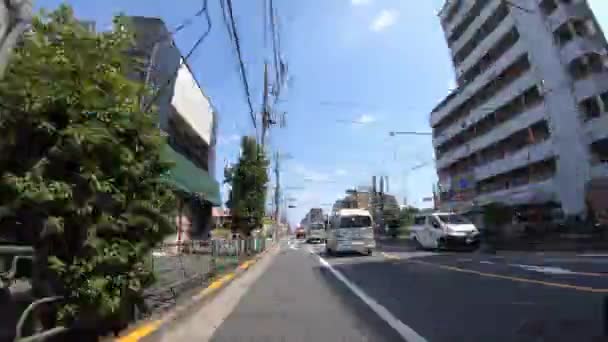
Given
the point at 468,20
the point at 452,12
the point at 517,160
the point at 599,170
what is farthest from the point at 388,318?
the point at 452,12

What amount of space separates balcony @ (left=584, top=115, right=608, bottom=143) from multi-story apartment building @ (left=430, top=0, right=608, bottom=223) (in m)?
0.07

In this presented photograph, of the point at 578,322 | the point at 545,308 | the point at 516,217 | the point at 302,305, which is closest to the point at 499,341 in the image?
the point at 578,322

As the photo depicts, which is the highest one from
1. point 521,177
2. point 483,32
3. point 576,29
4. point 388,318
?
point 483,32

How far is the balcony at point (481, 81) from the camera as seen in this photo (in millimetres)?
Result: 44781

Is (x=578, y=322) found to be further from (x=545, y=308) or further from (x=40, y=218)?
(x=40, y=218)

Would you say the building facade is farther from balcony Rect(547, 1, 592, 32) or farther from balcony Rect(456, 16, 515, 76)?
balcony Rect(456, 16, 515, 76)

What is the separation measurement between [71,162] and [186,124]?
16.9 metres

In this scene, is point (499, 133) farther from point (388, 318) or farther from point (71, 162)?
point (71, 162)

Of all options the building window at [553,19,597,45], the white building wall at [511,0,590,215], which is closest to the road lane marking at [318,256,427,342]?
the white building wall at [511,0,590,215]

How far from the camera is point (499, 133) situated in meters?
49.1

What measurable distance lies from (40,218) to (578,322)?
643 cm

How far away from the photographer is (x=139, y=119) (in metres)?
4.86

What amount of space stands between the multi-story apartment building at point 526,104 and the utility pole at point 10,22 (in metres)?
36.6

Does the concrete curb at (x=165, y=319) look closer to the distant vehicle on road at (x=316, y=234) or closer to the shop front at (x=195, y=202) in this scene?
the shop front at (x=195, y=202)
